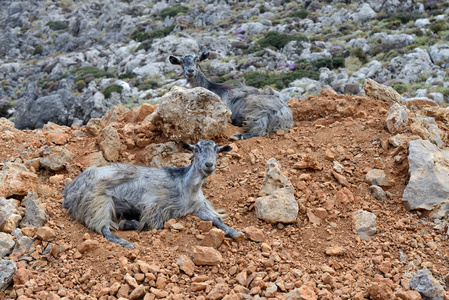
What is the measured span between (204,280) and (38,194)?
346cm

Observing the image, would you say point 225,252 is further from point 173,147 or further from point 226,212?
point 173,147

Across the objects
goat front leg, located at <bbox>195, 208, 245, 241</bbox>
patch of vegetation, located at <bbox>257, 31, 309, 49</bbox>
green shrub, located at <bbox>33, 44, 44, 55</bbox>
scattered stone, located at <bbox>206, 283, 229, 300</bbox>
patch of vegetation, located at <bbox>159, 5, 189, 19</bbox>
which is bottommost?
green shrub, located at <bbox>33, 44, 44, 55</bbox>

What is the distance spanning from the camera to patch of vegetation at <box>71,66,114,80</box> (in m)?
34.8

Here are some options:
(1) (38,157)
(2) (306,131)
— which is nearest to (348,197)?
(2) (306,131)

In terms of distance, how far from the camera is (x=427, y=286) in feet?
14.9

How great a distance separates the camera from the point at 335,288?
4.78 metres

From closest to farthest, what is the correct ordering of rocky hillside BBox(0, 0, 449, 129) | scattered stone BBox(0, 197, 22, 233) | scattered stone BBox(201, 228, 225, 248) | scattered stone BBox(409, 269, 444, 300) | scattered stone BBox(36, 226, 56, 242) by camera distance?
scattered stone BBox(409, 269, 444, 300) < scattered stone BBox(36, 226, 56, 242) < scattered stone BBox(0, 197, 22, 233) < scattered stone BBox(201, 228, 225, 248) < rocky hillside BBox(0, 0, 449, 129)

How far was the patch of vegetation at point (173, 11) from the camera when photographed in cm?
5056

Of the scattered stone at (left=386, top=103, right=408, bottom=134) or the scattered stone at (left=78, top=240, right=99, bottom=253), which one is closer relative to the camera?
the scattered stone at (left=78, top=240, right=99, bottom=253)

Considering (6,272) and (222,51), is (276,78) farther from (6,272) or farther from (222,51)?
(6,272)

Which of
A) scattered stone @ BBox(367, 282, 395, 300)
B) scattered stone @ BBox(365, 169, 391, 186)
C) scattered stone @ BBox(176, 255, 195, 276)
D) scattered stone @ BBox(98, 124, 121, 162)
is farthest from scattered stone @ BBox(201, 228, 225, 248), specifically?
scattered stone @ BBox(98, 124, 121, 162)

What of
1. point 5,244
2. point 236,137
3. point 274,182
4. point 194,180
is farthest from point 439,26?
point 5,244

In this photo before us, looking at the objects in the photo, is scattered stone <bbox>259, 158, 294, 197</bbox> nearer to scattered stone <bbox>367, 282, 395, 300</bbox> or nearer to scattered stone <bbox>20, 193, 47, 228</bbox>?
scattered stone <bbox>367, 282, 395, 300</bbox>

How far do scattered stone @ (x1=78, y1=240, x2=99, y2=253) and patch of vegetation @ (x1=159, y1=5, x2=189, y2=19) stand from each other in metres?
48.4
